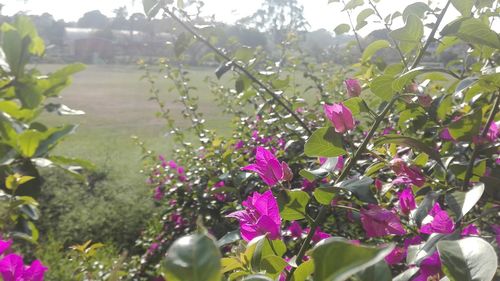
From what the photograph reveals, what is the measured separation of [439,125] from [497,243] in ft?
1.30

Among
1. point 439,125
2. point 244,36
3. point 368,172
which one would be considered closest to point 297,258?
point 368,172

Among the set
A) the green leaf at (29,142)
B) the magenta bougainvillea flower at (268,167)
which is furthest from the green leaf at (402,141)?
the green leaf at (29,142)

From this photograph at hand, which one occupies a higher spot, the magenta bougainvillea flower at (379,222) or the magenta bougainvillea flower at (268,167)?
the magenta bougainvillea flower at (268,167)

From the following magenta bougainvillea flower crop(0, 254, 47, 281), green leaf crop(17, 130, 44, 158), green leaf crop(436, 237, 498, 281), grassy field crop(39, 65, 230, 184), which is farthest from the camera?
grassy field crop(39, 65, 230, 184)

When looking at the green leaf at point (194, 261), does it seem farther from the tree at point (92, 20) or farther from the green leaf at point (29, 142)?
the tree at point (92, 20)

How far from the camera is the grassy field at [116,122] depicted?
5.63 m

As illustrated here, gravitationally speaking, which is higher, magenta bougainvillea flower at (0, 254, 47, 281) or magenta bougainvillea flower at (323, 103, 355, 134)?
magenta bougainvillea flower at (323, 103, 355, 134)

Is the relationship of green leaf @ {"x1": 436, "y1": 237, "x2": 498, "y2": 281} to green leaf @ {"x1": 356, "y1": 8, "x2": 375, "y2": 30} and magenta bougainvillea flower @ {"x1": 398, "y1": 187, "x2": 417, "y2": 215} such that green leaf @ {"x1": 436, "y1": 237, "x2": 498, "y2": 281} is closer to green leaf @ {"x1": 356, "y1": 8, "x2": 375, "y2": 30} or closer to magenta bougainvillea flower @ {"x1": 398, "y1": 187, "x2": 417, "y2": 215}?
magenta bougainvillea flower @ {"x1": 398, "y1": 187, "x2": 417, "y2": 215}

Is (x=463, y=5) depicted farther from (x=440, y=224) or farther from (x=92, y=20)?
(x=92, y=20)

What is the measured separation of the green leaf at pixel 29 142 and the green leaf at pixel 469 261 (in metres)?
0.93

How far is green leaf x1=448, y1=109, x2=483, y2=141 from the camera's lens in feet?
2.19

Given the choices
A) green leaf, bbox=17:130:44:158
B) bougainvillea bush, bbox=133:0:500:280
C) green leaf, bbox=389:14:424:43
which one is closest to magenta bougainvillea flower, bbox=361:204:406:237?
bougainvillea bush, bbox=133:0:500:280

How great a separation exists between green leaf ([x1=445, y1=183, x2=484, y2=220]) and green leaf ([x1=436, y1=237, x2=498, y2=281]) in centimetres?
17

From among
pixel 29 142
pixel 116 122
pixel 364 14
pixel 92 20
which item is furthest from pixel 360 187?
pixel 92 20
